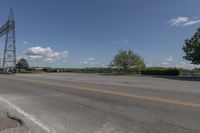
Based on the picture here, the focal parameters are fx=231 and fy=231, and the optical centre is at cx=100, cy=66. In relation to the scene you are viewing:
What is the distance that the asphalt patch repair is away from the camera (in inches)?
222

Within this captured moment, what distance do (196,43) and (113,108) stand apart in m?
35.5

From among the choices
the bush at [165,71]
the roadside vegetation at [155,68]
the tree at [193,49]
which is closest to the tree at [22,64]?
the roadside vegetation at [155,68]

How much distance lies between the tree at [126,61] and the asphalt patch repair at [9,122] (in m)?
60.2

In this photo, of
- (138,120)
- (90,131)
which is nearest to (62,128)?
(90,131)

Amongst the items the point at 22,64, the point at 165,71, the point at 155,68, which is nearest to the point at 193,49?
the point at 165,71

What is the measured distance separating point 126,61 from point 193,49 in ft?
93.2

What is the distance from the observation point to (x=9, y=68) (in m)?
63.5

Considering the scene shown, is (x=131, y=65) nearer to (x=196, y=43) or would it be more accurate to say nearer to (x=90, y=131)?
(x=196, y=43)

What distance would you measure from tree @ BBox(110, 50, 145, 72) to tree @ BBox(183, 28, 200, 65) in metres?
26.7

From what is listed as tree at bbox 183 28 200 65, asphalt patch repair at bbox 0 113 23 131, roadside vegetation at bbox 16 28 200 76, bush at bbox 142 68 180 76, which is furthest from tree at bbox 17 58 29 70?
asphalt patch repair at bbox 0 113 23 131

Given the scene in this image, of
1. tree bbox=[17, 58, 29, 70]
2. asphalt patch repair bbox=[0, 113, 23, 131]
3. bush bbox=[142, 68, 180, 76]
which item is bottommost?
asphalt patch repair bbox=[0, 113, 23, 131]

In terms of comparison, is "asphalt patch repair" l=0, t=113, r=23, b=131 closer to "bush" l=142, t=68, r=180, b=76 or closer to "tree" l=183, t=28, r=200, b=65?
"tree" l=183, t=28, r=200, b=65

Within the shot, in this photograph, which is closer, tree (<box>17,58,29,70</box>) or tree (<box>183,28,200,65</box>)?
tree (<box>183,28,200,65</box>)

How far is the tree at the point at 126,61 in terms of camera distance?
6675 cm
